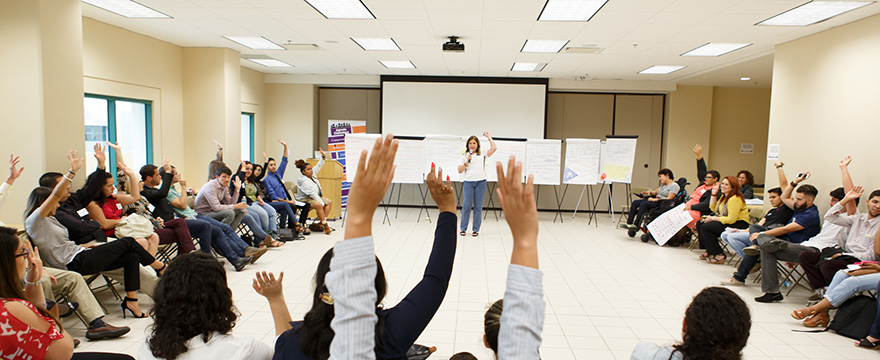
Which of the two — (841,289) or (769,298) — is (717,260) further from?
(841,289)

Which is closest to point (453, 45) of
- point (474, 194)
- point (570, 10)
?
point (570, 10)

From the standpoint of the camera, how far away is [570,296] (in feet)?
16.1

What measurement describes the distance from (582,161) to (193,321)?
907 cm

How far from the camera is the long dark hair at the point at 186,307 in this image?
1.74m

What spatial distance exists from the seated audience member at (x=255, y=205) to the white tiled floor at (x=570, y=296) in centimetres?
38

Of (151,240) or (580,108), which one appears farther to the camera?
(580,108)

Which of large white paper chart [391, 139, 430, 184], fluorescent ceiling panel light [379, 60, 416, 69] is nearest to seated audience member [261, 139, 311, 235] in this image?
large white paper chart [391, 139, 430, 184]

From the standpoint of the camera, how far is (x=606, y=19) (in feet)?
18.4

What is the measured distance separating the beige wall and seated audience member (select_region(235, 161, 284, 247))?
22.7ft

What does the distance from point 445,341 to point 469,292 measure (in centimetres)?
130

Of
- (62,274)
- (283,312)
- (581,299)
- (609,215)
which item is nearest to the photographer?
(283,312)

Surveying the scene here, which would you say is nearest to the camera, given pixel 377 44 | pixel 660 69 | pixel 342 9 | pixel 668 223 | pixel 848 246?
pixel 848 246

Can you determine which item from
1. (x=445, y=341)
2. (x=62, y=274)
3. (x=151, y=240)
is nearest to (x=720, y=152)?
(x=445, y=341)

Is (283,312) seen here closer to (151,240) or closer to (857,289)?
(151,240)
